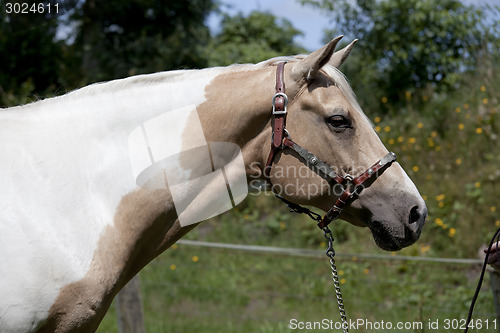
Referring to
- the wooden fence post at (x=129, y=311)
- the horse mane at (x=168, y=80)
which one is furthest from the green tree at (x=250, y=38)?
the horse mane at (x=168, y=80)

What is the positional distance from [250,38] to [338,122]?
329 inches

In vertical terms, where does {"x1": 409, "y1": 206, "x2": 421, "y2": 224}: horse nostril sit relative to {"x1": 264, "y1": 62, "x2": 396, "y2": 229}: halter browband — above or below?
below

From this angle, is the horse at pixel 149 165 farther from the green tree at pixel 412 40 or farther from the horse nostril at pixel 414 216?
the green tree at pixel 412 40

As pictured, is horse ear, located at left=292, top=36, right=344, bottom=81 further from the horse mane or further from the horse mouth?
the horse mouth

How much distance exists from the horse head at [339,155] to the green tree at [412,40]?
640 cm

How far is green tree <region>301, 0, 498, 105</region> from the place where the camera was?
26.5 ft

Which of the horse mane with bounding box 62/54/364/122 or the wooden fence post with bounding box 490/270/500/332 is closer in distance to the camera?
the horse mane with bounding box 62/54/364/122

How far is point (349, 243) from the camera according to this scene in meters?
6.48

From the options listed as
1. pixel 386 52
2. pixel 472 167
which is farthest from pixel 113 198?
pixel 386 52

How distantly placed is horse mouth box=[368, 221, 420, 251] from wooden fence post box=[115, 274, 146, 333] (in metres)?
2.82

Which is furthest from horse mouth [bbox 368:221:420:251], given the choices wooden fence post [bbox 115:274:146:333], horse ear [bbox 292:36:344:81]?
wooden fence post [bbox 115:274:146:333]

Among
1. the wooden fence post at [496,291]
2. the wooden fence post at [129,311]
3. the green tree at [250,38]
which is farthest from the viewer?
the green tree at [250,38]

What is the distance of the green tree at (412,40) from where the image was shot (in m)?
8.08

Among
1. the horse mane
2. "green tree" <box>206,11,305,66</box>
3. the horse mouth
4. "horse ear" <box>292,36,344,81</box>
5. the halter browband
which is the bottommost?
"green tree" <box>206,11,305,66</box>
